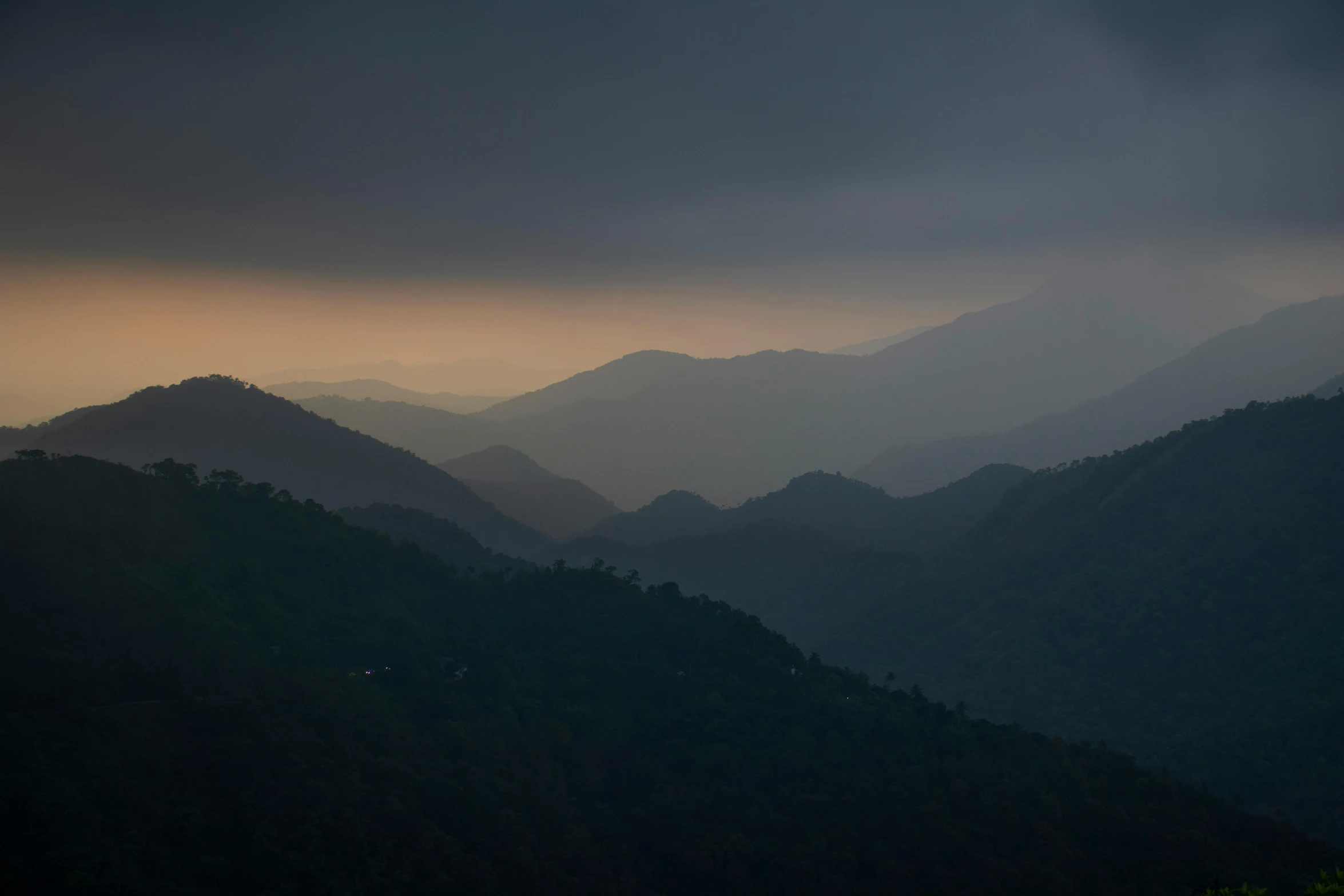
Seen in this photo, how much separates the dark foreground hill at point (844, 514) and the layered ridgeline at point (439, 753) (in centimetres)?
6526

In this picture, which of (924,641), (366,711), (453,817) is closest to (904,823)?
(453,817)

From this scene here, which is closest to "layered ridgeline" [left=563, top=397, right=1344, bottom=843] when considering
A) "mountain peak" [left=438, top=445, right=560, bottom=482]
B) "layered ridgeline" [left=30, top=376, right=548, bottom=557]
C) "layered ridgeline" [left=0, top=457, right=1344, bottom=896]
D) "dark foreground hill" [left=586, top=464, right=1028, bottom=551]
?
"dark foreground hill" [left=586, top=464, right=1028, bottom=551]

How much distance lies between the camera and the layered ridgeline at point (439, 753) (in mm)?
28031

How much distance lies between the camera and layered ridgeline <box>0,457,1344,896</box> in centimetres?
2803

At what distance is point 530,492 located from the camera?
156 meters

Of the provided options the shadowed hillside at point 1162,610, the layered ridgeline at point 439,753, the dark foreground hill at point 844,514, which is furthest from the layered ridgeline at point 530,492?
the layered ridgeline at point 439,753

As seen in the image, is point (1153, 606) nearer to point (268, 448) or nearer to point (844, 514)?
point (844, 514)

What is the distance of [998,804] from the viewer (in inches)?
1550

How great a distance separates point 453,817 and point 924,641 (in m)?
59.0

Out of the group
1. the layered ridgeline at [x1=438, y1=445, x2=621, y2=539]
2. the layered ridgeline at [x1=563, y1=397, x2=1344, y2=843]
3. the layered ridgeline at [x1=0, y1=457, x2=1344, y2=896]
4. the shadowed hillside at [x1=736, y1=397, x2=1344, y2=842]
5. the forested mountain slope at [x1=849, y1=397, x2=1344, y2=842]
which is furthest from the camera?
the layered ridgeline at [x1=438, y1=445, x2=621, y2=539]

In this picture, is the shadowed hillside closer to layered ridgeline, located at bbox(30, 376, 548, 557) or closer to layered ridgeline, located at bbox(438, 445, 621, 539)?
layered ridgeline, located at bbox(30, 376, 548, 557)

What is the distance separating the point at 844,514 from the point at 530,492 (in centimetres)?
5474

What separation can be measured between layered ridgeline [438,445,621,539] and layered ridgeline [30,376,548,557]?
17.4 meters

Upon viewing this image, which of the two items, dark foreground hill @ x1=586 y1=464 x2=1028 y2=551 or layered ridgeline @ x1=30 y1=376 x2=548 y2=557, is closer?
layered ridgeline @ x1=30 y1=376 x2=548 y2=557
